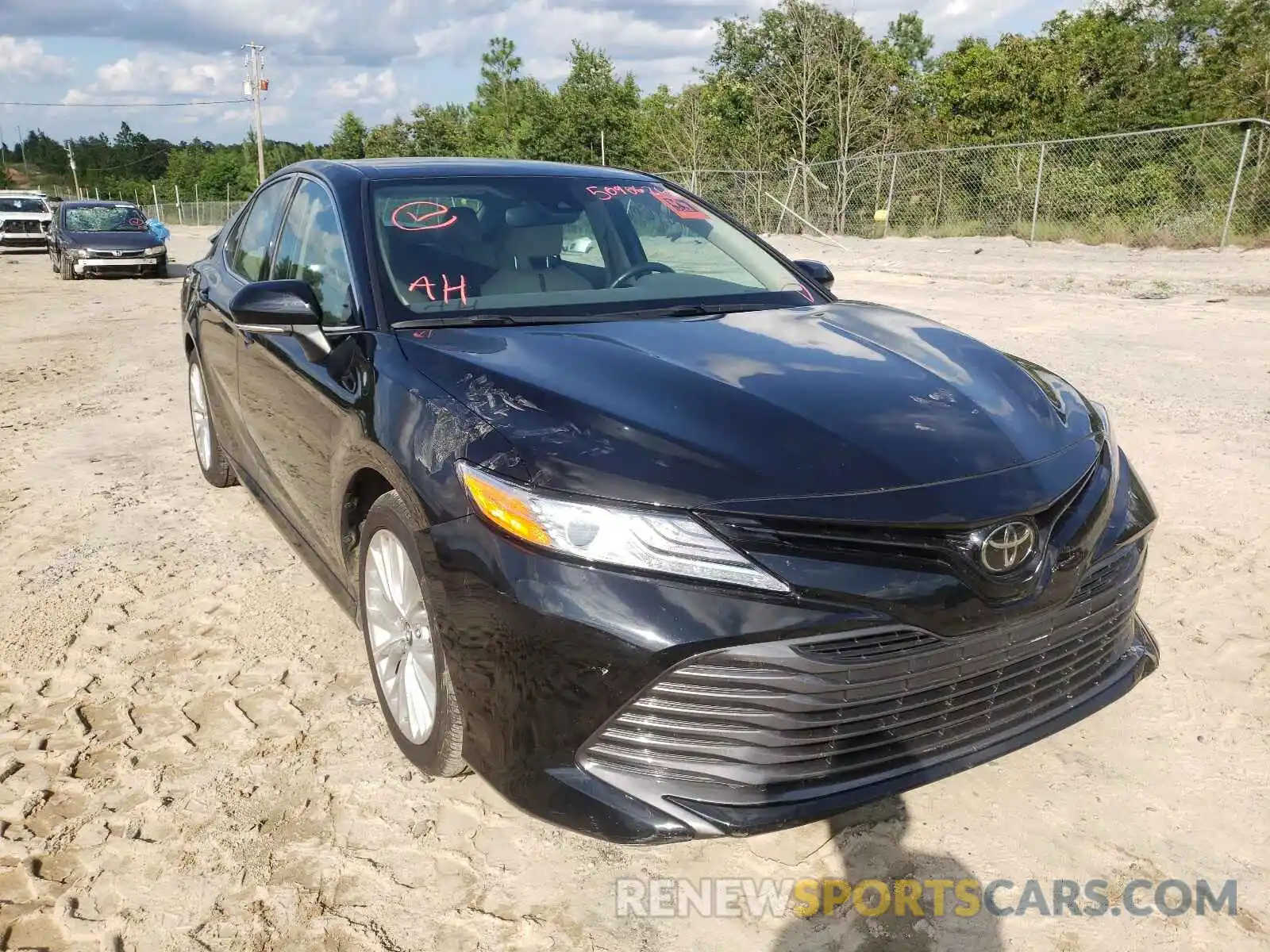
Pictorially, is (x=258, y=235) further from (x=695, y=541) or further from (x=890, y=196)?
(x=890, y=196)

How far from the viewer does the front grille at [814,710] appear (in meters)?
2.00

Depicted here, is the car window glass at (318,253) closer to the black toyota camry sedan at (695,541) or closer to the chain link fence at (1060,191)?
the black toyota camry sedan at (695,541)

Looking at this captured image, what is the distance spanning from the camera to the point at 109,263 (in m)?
18.9

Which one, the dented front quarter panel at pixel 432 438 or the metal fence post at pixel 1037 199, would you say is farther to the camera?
the metal fence post at pixel 1037 199

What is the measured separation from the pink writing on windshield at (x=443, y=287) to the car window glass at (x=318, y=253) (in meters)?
0.20

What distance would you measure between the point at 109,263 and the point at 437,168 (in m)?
17.9

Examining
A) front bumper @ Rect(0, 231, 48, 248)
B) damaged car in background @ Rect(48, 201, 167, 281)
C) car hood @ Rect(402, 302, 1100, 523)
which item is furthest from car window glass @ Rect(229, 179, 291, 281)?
front bumper @ Rect(0, 231, 48, 248)

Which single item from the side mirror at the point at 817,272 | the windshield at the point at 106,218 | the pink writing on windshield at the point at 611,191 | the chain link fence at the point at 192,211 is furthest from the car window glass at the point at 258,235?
the chain link fence at the point at 192,211

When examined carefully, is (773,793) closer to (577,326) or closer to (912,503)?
(912,503)

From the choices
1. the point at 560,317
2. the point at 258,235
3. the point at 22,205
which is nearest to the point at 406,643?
the point at 560,317

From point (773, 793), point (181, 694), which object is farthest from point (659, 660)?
point (181, 694)

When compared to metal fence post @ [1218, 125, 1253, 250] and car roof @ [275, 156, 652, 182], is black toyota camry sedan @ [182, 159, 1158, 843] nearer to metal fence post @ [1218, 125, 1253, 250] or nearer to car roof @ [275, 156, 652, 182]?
car roof @ [275, 156, 652, 182]

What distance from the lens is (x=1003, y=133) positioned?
29.8 m

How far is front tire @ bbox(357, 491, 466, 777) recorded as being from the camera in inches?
95.3
